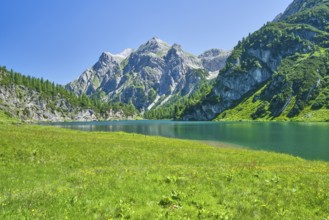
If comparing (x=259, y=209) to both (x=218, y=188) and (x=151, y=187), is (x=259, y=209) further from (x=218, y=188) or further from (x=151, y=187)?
(x=151, y=187)

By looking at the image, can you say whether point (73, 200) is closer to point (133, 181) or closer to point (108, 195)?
point (108, 195)

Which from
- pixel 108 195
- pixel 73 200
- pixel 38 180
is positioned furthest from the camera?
pixel 38 180

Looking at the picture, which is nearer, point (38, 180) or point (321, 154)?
point (38, 180)

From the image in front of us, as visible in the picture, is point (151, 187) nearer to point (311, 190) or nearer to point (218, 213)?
point (218, 213)

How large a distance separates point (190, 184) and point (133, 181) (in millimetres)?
4060

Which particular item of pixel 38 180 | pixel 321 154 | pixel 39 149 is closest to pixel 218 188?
pixel 38 180

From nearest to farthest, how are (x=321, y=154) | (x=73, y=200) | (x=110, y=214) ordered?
(x=110, y=214), (x=73, y=200), (x=321, y=154)

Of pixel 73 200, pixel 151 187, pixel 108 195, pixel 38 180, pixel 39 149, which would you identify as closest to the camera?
pixel 73 200

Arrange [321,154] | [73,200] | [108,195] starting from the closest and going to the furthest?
[73,200], [108,195], [321,154]

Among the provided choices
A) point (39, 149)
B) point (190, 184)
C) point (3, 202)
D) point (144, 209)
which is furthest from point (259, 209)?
point (39, 149)

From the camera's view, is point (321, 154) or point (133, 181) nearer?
point (133, 181)

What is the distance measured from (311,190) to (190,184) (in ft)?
27.2

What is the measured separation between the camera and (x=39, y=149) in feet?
120

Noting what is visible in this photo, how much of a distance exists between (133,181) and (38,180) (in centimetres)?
1058
